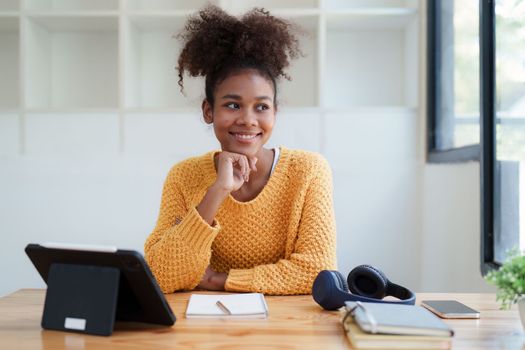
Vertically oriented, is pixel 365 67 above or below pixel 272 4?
below

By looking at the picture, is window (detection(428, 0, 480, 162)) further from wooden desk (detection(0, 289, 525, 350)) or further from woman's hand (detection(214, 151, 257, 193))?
wooden desk (detection(0, 289, 525, 350))

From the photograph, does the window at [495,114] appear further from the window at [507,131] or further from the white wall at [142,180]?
the white wall at [142,180]

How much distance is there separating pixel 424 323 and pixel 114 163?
7.20ft

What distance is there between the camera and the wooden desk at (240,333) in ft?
3.03

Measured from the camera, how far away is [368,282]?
1229mm

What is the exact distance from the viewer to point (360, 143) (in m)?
2.83

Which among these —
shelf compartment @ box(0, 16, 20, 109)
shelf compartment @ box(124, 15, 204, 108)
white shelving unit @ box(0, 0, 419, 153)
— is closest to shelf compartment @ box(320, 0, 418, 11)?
white shelving unit @ box(0, 0, 419, 153)

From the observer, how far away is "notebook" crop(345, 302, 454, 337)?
0.90 metres

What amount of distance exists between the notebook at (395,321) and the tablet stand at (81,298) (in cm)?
42

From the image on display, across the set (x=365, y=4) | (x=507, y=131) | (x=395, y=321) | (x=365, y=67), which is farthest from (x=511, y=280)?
(x=365, y=4)

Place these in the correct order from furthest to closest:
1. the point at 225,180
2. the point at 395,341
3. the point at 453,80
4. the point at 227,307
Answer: the point at 453,80
the point at 225,180
the point at 227,307
the point at 395,341

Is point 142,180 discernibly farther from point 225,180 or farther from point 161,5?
point 225,180

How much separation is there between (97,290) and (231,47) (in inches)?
38.1

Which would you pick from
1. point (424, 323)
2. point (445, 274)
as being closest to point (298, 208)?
point (424, 323)
